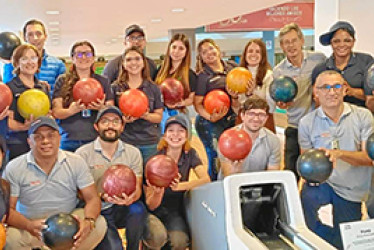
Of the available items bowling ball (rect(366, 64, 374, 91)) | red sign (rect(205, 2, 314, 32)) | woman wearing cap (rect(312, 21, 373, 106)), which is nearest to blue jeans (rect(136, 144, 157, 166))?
woman wearing cap (rect(312, 21, 373, 106))

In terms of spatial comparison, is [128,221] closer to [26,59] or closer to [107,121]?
[107,121]

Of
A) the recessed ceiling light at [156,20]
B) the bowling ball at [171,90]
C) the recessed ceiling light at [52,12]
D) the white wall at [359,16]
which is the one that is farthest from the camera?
the recessed ceiling light at [156,20]

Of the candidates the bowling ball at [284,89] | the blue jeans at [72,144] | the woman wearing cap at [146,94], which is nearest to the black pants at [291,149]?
the bowling ball at [284,89]

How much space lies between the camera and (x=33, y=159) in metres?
2.49

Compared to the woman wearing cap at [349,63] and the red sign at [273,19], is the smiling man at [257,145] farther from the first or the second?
the red sign at [273,19]

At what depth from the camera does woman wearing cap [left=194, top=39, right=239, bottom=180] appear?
3.54 meters

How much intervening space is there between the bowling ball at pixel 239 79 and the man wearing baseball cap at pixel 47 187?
131 centimetres

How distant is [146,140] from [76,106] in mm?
537

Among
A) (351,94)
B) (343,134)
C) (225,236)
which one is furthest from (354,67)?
(225,236)

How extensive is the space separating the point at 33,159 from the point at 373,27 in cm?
343

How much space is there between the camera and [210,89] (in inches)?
140

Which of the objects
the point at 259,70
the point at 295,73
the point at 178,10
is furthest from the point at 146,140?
the point at 178,10

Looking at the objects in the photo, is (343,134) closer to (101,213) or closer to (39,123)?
(101,213)

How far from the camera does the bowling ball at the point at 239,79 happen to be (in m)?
3.33
